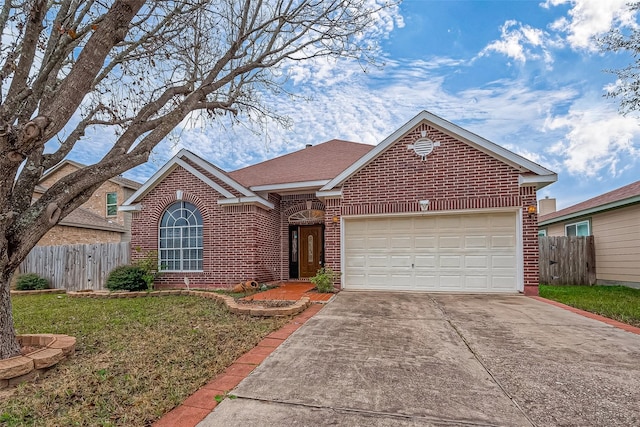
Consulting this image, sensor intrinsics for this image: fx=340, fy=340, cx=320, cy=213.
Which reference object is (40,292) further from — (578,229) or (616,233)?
(578,229)

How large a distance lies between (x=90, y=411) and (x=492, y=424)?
3344 millimetres

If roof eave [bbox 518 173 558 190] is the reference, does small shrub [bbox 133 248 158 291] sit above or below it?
below

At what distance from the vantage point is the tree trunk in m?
4.06

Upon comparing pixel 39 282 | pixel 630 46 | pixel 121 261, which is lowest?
pixel 39 282

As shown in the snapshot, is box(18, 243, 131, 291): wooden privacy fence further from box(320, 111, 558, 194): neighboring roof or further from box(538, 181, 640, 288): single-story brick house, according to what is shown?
box(538, 181, 640, 288): single-story brick house

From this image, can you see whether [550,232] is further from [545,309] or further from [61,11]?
[61,11]

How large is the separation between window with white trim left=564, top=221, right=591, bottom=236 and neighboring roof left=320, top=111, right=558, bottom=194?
23.6 ft

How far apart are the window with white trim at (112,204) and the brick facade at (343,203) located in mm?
9381

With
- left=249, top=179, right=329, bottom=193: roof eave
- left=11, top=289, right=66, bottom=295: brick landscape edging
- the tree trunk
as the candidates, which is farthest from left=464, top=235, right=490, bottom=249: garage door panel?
left=11, top=289, right=66, bottom=295: brick landscape edging

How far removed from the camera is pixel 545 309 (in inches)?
270

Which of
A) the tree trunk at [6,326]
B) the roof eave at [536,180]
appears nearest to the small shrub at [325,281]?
the roof eave at [536,180]

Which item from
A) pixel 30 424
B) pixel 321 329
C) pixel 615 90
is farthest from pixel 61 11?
pixel 615 90

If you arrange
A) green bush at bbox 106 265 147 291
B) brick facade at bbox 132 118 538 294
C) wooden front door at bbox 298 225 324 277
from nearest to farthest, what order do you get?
brick facade at bbox 132 118 538 294 < green bush at bbox 106 265 147 291 < wooden front door at bbox 298 225 324 277

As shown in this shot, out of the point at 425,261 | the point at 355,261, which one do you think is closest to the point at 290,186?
the point at 355,261
